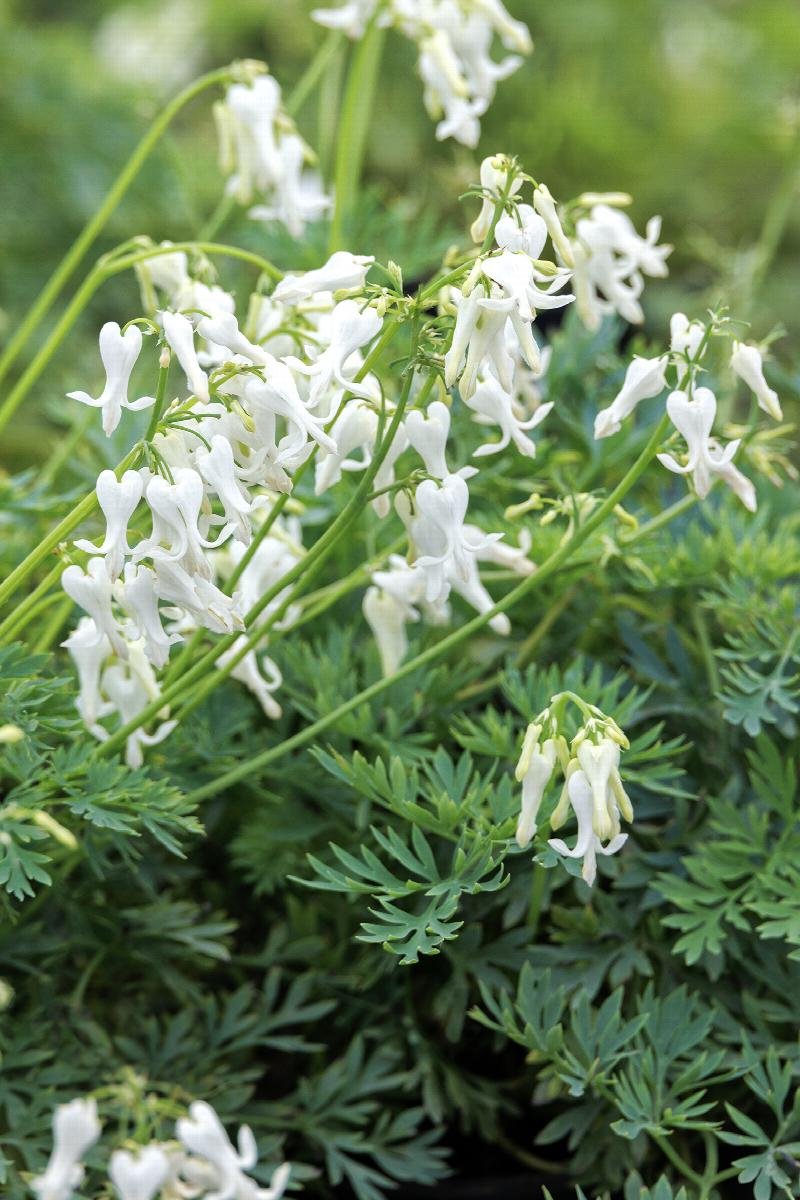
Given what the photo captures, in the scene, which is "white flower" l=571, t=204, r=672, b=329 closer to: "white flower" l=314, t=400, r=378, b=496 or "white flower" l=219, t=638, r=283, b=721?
"white flower" l=314, t=400, r=378, b=496

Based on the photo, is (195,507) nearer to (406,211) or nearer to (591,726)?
(591,726)

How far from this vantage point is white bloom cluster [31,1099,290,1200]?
72cm

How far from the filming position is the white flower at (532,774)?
904 mm

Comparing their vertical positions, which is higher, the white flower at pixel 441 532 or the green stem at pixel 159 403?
the green stem at pixel 159 403

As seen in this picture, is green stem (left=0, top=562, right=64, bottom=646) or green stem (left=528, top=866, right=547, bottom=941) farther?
green stem (left=528, top=866, right=547, bottom=941)

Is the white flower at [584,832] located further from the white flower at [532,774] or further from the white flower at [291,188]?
the white flower at [291,188]

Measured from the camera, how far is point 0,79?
305 cm

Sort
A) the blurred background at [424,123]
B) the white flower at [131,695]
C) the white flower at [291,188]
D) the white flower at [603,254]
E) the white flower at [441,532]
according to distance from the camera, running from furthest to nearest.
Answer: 1. the blurred background at [424,123]
2. the white flower at [291,188]
3. the white flower at [603,254]
4. the white flower at [131,695]
5. the white flower at [441,532]

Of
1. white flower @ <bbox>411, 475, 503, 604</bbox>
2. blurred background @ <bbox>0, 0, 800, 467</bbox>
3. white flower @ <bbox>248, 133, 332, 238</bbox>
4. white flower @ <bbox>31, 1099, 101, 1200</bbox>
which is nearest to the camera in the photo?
white flower @ <bbox>31, 1099, 101, 1200</bbox>

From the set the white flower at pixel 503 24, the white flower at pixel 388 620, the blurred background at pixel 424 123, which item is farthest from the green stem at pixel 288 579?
the blurred background at pixel 424 123

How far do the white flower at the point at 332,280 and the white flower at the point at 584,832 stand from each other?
37cm

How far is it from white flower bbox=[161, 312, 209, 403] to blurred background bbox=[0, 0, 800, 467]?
116cm

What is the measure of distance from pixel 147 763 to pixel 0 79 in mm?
2413

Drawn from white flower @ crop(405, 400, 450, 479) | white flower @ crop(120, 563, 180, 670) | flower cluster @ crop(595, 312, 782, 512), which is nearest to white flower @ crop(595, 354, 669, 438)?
flower cluster @ crop(595, 312, 782, 512)
